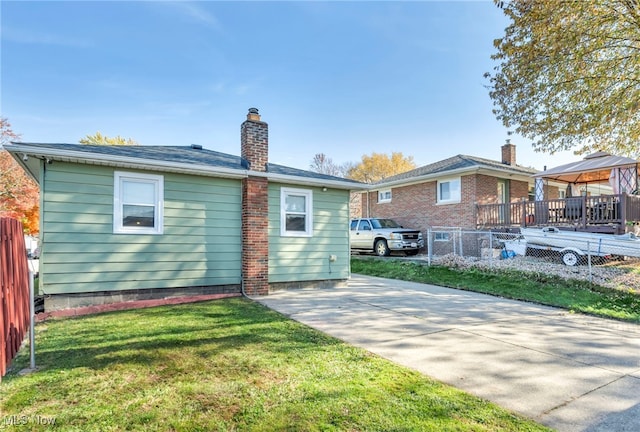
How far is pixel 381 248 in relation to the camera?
14984 millimetres

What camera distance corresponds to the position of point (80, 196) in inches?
254

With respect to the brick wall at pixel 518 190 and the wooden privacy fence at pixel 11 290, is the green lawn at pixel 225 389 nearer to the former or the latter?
the wooden privacy fence at pixel 11 290

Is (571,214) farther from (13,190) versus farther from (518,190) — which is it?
(13,190)

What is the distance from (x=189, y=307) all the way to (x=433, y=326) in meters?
4.55

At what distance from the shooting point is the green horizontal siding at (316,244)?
846 centimetres

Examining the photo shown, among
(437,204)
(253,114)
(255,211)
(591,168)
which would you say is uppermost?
(253,114)

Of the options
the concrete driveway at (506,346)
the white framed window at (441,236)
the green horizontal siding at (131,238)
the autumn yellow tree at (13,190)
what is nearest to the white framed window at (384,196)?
the white framed window at (441,236)

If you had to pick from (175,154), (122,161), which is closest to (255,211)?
(175,154)

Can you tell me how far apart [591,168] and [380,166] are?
3075cm

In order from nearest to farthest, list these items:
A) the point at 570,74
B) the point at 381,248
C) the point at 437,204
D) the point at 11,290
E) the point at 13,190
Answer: the point at 11,290, the point at 570,74, the point at 381,248, the point at 437,204, the point at 13,190

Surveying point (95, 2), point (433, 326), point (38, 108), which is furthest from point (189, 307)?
point (38, 108)

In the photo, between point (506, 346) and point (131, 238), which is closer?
point (506, 346)

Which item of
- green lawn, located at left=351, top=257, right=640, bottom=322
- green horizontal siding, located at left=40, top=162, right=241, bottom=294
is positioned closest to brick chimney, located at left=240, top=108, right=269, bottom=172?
green horizontal siding, located at left=40, top=162, right=241, bottom=294

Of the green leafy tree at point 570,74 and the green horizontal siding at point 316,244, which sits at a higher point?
the green leafy tree at point 570,74
